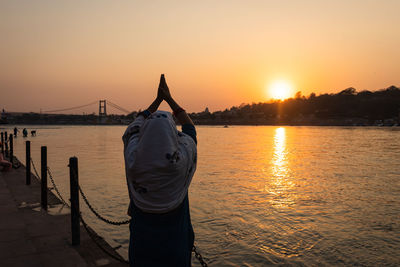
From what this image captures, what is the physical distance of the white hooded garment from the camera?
5.70 ft

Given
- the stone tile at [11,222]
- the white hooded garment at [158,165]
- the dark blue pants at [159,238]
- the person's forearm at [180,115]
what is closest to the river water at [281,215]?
the stone tile at [11,222]

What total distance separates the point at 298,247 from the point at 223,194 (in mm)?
5118

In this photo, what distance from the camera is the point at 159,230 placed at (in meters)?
1.88

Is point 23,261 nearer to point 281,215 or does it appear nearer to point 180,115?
point 180,115

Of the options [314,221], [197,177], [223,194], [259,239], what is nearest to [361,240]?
[314,221]

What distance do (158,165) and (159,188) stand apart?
0.49 feet

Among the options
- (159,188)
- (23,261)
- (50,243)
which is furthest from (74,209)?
(159,188)

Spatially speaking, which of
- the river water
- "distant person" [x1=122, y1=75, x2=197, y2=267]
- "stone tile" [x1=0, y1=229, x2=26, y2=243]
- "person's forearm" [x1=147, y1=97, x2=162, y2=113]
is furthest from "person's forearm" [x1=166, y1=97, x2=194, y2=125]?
the river water

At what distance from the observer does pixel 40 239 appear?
4.88 metres

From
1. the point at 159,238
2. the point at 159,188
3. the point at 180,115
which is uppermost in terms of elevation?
the point at 180,115

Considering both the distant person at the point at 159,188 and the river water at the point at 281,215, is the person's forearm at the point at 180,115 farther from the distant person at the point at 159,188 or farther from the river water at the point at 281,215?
the river water at the point at 281,215

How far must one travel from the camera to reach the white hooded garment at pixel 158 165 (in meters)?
1.74

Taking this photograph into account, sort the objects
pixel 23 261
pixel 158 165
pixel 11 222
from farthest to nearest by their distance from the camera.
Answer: pixel 11 222 → pixel 23 261 → pixel 158 165

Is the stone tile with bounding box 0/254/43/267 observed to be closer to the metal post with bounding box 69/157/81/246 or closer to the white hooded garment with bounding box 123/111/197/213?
the metal post with bounding box 69/157/81/246
